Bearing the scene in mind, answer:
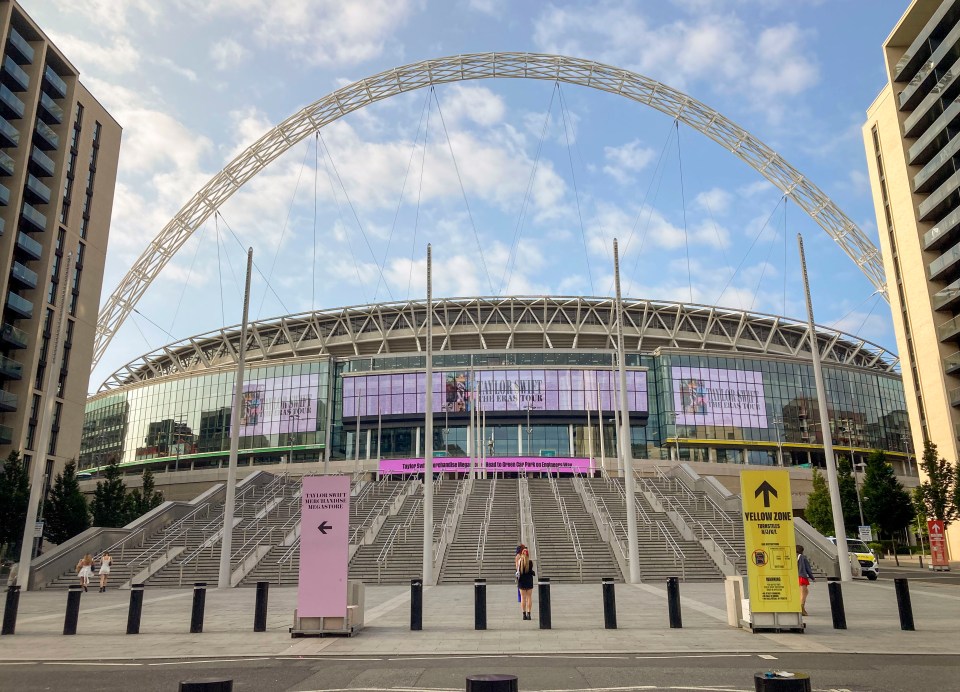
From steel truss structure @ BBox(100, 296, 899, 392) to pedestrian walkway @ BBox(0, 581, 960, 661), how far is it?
72112mm

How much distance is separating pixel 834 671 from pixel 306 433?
8020 cm

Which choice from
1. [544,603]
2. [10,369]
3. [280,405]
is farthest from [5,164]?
[544,603]

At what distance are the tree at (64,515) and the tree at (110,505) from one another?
1967 mm

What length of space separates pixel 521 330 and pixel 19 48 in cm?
6160

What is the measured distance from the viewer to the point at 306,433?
8644 cm

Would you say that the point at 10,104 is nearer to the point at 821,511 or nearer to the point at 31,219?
the point at 31,219

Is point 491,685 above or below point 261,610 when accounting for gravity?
above

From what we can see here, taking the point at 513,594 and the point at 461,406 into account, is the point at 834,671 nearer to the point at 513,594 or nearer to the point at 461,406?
the point at 513,594

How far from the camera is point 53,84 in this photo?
62375 millimetres

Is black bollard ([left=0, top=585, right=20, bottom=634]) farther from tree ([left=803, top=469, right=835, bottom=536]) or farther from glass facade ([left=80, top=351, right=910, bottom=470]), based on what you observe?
glass facade ([left=80, top=351, right=910, bottom=470])

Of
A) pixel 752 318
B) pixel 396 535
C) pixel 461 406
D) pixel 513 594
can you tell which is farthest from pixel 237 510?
pixel 752 318

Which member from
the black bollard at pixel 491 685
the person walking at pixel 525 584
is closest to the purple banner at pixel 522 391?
the person walking at pixel 525 584

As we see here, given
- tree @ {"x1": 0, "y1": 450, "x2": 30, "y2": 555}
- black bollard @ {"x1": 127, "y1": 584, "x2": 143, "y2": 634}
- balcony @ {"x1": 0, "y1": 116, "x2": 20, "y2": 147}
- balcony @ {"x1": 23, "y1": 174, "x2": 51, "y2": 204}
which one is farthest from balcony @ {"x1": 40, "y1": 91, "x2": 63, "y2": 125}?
black bollard @ {"x1": 127, "y1": 584, "x2": 143, "y2": 634}

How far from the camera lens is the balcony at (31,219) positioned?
192 feet
